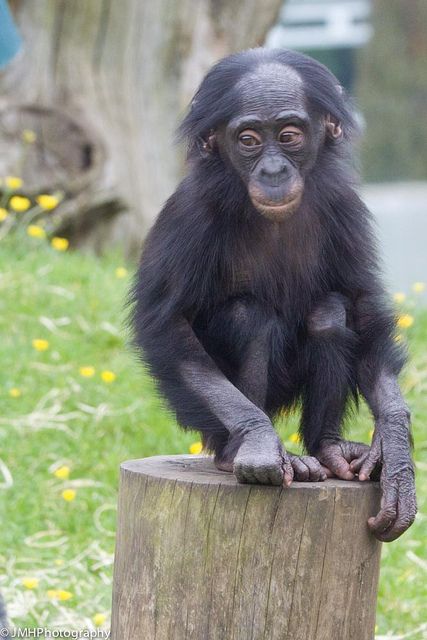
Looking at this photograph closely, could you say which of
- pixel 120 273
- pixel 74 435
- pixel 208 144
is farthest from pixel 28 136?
pixel 208 144

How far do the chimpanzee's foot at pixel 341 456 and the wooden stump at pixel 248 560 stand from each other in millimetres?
136

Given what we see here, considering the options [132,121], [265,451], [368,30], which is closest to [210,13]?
[132,121]

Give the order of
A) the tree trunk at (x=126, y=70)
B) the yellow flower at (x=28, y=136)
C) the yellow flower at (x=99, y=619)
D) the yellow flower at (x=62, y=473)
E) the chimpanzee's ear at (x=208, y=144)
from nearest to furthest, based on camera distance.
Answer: the chimpanzee's ear at (x=208, y=144), the yellow flower at (x=99, y=619), the yellow flower at (x=62, y=473), the yellow flower at (x=28, y=136), the tree trunk at (x=126, y=70)

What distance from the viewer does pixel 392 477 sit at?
3.41 metres

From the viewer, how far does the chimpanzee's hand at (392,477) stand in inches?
132

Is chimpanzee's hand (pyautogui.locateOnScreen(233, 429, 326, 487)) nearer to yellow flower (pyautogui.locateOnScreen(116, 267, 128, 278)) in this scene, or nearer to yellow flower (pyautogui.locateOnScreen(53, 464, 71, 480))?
yellow flower (pyautogui.locateOnScreen(53, 464, 71, 480))

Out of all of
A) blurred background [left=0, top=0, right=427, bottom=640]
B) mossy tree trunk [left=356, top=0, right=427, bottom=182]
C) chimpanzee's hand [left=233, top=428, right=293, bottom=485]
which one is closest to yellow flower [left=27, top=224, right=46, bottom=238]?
blurred background [left=0, top=0, right=427, bottom=640]

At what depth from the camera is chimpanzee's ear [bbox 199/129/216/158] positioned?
3734 mm

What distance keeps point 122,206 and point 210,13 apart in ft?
5.70

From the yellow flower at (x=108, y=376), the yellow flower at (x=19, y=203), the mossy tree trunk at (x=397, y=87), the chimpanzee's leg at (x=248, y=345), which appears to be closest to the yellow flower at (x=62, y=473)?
the yellow flower at (x=108, y=376)

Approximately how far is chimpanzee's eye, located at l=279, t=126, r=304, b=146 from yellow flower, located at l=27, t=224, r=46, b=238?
437cm

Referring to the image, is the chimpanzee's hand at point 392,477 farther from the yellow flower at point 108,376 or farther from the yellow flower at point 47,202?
the yellow flower at point 47,202

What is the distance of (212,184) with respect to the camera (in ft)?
12.2

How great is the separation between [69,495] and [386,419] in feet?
7.29
